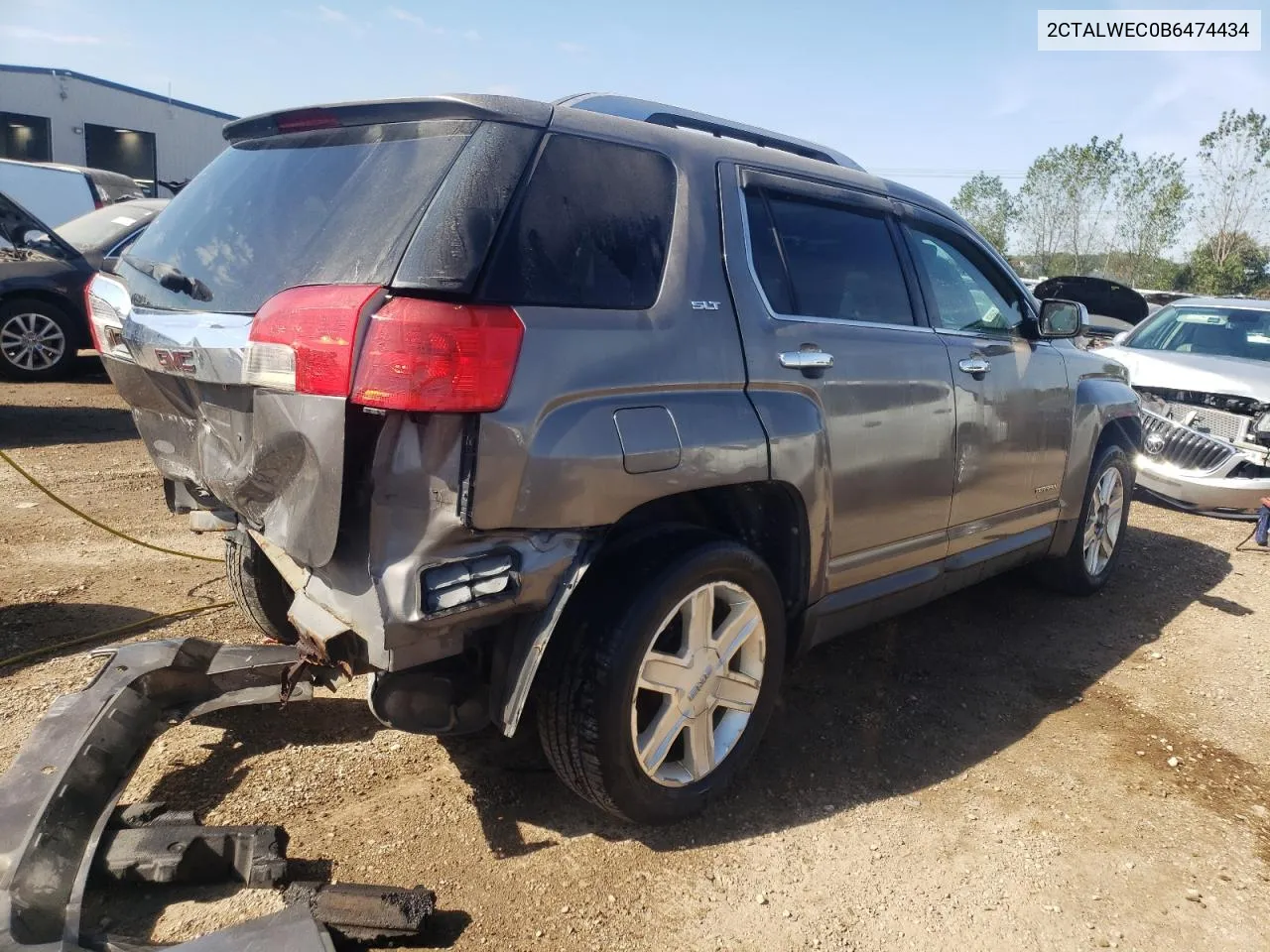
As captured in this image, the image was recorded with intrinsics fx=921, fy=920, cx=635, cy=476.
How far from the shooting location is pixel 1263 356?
306 inches

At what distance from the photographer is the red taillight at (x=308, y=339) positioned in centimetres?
200

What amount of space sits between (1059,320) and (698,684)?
2.66 m

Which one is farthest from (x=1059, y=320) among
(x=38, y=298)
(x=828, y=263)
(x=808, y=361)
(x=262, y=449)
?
(x=38, y=298)

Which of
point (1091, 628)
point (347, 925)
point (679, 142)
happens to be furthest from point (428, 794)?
point (1091, 628)

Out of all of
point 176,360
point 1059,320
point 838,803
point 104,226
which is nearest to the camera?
point 176,360

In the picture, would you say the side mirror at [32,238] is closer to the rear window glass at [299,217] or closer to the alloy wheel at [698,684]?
the rear window glass at [299,217]

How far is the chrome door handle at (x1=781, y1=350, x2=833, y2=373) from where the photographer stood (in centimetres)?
280

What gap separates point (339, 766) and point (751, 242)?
6.88ft

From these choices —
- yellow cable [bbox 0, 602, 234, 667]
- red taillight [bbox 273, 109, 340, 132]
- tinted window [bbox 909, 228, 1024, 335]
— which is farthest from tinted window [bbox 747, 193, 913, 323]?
yellow cable [bbox 0, 602, 234, 667]

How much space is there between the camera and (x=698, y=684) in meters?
2.66

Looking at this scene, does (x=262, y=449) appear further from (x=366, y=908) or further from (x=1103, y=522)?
(x=1103, y=522)

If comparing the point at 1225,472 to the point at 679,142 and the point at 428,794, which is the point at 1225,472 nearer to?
the point at 679,142

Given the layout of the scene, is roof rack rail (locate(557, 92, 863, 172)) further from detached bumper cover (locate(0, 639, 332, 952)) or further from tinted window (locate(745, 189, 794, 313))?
detached bumper cover (locate(0, 639, 332, 952))

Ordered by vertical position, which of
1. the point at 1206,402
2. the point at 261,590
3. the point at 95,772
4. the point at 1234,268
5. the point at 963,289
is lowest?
the point at 95,772
